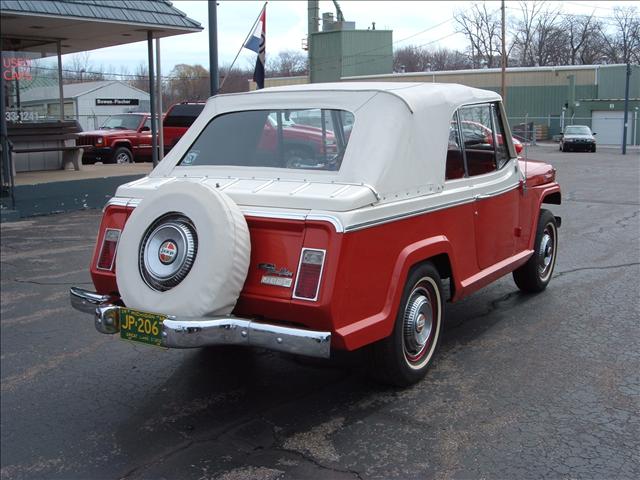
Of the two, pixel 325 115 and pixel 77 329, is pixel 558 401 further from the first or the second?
pixel 77 329

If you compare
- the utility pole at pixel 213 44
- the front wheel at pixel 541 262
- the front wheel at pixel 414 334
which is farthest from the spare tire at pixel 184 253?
the utility pole at pixel 213 44

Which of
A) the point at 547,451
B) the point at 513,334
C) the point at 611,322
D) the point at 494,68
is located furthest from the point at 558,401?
the point at 494,68

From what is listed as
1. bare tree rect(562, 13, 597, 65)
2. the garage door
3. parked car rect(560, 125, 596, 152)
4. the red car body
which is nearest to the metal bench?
bare tree rect(562, 13, 597, 65)

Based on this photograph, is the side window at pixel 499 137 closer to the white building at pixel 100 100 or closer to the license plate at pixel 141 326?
the license plate at pixel 141 326

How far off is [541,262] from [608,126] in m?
33.7

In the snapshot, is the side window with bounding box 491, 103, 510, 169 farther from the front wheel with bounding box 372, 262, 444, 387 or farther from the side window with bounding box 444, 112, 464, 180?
the front wheel with bounding box 372, 262, 444, 387

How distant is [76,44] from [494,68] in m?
33.6

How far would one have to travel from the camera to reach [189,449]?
12.9ft

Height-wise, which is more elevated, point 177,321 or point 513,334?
point 177,321

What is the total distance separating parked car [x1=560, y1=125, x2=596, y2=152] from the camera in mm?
33625

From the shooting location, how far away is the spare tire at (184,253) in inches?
155

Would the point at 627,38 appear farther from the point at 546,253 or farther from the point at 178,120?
the point at 178,120

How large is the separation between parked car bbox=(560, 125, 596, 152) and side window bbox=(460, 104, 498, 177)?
29834 mm

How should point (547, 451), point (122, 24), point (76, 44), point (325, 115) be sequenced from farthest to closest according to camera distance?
point (76, 44) → point (122, 24) → point (325, 115) → point (547, 451)
